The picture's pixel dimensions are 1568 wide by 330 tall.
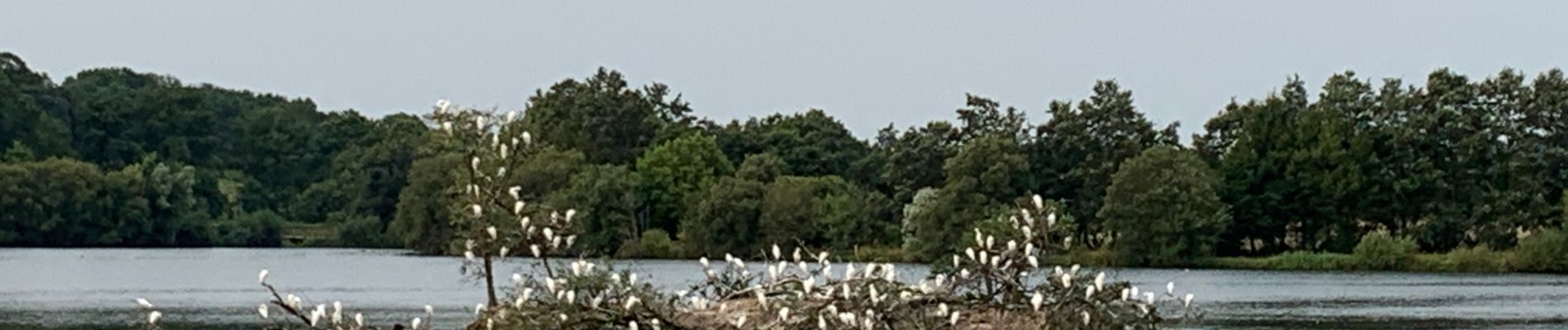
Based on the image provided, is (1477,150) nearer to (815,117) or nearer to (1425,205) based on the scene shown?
(1425,205)

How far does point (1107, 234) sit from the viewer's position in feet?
305

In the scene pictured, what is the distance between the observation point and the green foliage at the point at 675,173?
344ft

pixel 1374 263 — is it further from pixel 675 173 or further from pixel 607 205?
pixel 675 173

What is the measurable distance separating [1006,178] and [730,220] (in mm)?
10173

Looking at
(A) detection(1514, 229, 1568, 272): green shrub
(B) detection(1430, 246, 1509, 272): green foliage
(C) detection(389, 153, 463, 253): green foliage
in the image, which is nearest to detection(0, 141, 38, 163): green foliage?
(C) detection(389, 153, 463, 253): green foliage

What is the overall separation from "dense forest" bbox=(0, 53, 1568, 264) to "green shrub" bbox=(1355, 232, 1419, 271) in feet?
7.97

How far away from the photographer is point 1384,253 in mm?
84688

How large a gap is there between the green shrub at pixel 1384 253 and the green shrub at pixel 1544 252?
3.30 meters

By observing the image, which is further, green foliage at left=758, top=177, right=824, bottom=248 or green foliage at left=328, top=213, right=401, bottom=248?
green foliage at left=328, top=213, right=401, bottom=248

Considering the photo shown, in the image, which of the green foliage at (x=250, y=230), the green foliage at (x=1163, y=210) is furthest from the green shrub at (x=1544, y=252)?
the green foliage at (x=250, y=230)

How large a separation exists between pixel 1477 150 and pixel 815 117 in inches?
1272

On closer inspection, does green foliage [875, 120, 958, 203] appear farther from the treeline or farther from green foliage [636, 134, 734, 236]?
the treeline

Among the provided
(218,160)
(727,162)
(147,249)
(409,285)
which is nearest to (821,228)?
(727,162)

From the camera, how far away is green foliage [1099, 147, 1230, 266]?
285 ft
